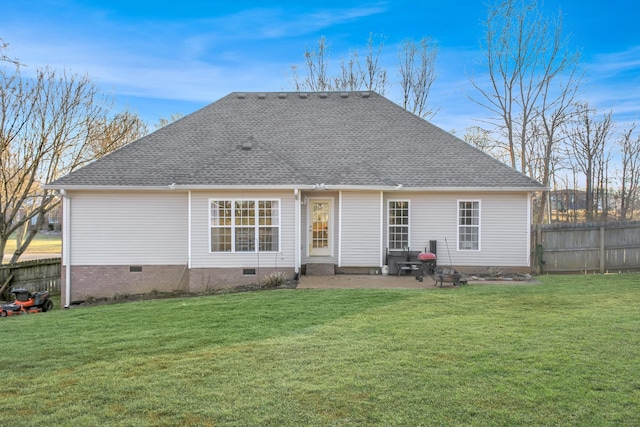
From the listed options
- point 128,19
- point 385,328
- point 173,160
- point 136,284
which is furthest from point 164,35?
point 385,328

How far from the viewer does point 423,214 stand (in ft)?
47.6

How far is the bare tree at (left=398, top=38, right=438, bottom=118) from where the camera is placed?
86.2ft

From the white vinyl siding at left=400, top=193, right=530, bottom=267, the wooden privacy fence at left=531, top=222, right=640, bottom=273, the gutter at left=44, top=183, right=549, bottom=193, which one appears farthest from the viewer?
the wooden privacy fence at left=531, top=222, right=640, bottom=273

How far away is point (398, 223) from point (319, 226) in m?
2.65

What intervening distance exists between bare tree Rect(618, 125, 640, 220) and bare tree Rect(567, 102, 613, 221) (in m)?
0.81

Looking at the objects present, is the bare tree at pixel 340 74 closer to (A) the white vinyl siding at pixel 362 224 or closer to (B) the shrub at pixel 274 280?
(A) the white vinyl siding at pixel 362 224

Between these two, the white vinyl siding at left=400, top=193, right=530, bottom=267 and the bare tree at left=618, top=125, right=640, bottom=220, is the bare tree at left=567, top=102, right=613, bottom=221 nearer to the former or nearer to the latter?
the bare tree at left=618, top=125, right=640, bottom=220

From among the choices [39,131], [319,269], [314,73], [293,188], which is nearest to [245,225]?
[293,188]

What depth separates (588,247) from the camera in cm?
1493

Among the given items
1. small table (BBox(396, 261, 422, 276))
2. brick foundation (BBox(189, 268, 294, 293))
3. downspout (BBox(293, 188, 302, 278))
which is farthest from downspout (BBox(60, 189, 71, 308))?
small table (BBox(396, 261, 422, 276))

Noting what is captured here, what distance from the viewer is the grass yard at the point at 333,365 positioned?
422 centimetres

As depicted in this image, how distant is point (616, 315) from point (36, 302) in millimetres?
14345

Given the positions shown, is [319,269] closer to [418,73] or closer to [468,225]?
[468,225]

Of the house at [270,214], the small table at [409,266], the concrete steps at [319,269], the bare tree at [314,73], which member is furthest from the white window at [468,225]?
the bare tree at [314,73]
